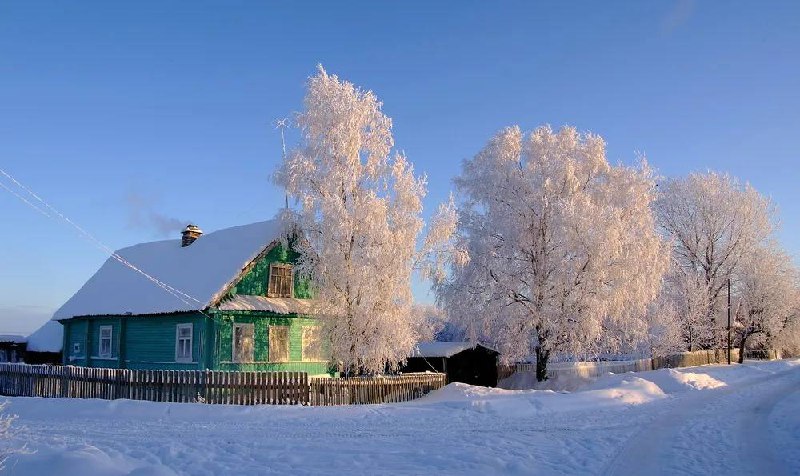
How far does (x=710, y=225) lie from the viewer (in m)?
55.0

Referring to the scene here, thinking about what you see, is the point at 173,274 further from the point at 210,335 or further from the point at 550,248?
the point at 550,248

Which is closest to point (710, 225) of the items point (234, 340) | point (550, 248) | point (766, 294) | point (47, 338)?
point (766, 294)

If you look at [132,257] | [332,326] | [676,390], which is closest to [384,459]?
[332,326]

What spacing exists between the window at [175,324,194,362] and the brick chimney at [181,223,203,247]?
7.69 m

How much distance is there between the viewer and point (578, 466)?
1168cm

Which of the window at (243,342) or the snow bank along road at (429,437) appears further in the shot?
the window at (243,342)

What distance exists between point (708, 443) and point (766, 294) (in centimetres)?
5507

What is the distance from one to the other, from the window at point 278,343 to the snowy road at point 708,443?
53.6ft

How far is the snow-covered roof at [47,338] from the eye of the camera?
42.7 meters

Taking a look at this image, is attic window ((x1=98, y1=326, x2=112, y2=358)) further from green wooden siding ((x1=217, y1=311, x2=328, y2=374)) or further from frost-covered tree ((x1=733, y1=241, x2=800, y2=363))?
frost-covered tree ((x1=733, y1=241, x2=800, y2=363))

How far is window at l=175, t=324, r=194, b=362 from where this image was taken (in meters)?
27.8

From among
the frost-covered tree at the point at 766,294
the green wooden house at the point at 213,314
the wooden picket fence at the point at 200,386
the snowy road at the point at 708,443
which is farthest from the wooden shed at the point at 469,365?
the frost-covered tree at the point at 766,294

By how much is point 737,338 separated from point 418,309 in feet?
167

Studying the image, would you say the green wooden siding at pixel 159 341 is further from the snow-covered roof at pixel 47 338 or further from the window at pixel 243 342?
the snow-covered roof at pixel 47 338
